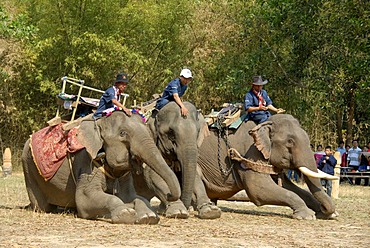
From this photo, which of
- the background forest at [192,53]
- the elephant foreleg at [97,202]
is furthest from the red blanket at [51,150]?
the background forest at [192,53]

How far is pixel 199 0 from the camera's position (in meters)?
35.8

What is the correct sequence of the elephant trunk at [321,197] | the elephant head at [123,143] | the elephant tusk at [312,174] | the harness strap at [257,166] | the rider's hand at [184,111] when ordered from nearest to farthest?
the elephant head at [123,143] → the rider's hand at [184,111] → the elephant tusk at [312,174] → the elephant trunk at [321,197] → the harness strap at [257,166]

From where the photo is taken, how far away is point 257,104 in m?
14.1

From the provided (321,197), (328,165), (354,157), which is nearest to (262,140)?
(321,197)

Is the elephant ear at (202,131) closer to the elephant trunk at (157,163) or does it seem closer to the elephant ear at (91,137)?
the elephant trunk at (157,163)

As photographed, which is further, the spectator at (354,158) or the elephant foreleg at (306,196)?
the spectator at (354,158)

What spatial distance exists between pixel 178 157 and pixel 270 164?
180cm

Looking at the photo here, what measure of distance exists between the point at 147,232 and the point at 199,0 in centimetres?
2645

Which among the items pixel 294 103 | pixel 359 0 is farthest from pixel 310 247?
pixel 294 103

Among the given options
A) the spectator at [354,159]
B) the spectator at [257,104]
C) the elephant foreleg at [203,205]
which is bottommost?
the elephant foreleg at [203,205]

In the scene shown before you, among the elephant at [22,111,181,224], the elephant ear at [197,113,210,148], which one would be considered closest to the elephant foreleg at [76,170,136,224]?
the elephant at [22,111,181,224]

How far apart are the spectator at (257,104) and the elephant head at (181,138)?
3.62 ft

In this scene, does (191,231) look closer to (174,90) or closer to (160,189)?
(160,189)

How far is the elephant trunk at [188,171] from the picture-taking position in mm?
12414
